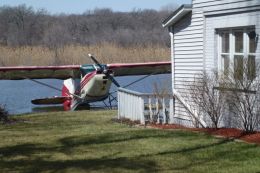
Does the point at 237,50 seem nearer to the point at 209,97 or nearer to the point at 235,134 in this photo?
the point at 209,97

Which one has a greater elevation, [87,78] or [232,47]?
[232,47]

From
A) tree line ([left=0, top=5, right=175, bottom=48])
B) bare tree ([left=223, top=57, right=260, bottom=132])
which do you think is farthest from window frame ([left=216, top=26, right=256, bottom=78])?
tree line ([left=0, top=5, right=175, bottom=48])

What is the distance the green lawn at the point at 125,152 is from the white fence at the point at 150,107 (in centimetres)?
221

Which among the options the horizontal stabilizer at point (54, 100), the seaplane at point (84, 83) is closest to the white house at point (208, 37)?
the seaplane at point (84, 83)

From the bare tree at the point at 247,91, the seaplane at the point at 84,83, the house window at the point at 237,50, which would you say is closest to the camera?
the bare tree at the point at 247,91

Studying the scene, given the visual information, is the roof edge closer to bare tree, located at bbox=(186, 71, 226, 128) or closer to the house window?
the house window

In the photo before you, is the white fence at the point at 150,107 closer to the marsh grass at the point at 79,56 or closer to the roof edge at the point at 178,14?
the roof edge at the point at 178,14

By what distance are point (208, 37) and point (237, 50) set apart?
1.27 m

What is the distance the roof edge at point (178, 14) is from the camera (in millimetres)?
15062

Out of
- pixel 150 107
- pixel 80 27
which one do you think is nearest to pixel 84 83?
pixel 150 107

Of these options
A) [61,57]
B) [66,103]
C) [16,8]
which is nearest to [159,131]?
[66,103]

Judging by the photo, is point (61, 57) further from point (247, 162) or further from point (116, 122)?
point (247, 162)

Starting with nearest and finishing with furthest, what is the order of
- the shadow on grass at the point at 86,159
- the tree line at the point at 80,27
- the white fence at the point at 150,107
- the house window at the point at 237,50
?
1. the shadow on grass at the point at 86,159
2. the house window at the point at 237,50
3. the white fence at the point at 150,107
4. the tree line at the point at 80,27

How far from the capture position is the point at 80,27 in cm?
10375
